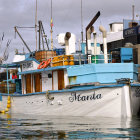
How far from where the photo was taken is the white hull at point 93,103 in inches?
696

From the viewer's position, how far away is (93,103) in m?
18.6

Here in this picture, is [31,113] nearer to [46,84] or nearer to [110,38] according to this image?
[46,84]

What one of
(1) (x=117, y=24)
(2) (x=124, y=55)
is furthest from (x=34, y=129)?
(1) (x=117, y=24)

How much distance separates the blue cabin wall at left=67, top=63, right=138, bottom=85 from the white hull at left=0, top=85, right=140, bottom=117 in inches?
40.9

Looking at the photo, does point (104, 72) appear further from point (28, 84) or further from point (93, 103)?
point (28, 84)

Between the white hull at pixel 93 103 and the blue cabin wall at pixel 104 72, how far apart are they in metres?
1.04

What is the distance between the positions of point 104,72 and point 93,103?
1930mm

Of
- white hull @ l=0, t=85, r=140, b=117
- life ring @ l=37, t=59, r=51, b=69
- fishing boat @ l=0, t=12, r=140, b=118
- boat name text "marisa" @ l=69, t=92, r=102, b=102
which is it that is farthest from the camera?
life ring @ l=37, t=59, r=51, b=69

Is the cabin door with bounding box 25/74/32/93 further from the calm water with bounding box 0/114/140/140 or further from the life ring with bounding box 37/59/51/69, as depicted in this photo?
the calm water with bounding box 0/114/140/140

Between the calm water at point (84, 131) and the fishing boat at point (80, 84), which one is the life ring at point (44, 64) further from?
the calm water at point (84, 131)

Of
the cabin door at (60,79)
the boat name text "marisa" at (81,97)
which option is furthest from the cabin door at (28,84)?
the boat name text "marisa" at (81,97)

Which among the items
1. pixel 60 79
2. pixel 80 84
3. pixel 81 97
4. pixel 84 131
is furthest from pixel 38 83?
pixel 84 131

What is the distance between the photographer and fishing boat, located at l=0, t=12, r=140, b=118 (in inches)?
707

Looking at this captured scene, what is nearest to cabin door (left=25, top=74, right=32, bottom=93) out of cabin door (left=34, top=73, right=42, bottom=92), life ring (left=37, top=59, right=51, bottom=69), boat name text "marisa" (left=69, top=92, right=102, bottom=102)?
cabin door (left=34, top=73, right=42, bottom=92)
